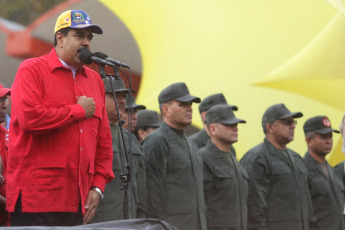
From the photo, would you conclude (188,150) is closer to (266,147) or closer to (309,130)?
(266,147)

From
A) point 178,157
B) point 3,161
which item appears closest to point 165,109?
point 178,157

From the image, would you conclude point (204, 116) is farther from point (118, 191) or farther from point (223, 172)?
point (118, 191)

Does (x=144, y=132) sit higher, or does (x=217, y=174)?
(x=144, y=132)

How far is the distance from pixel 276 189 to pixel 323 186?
822 mm

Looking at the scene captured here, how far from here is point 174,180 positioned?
718cm

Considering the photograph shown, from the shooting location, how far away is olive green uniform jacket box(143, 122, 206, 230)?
7078 millimetres

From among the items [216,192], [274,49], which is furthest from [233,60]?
[216,192]

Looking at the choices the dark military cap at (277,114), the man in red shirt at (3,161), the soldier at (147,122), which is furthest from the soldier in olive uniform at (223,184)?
the man in red shirt at (3,161)

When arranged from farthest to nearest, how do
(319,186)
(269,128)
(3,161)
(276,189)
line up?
(319,186), (269,128), (276,189), (3,161)

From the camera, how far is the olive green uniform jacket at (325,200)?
29.4ft

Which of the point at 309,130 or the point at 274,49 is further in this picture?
the point at 274,49

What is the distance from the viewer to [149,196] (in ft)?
23.1

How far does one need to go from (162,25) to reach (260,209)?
173 inches

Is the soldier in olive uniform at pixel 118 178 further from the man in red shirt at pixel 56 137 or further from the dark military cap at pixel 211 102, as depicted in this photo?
the dark military cap at pixel 211 102
